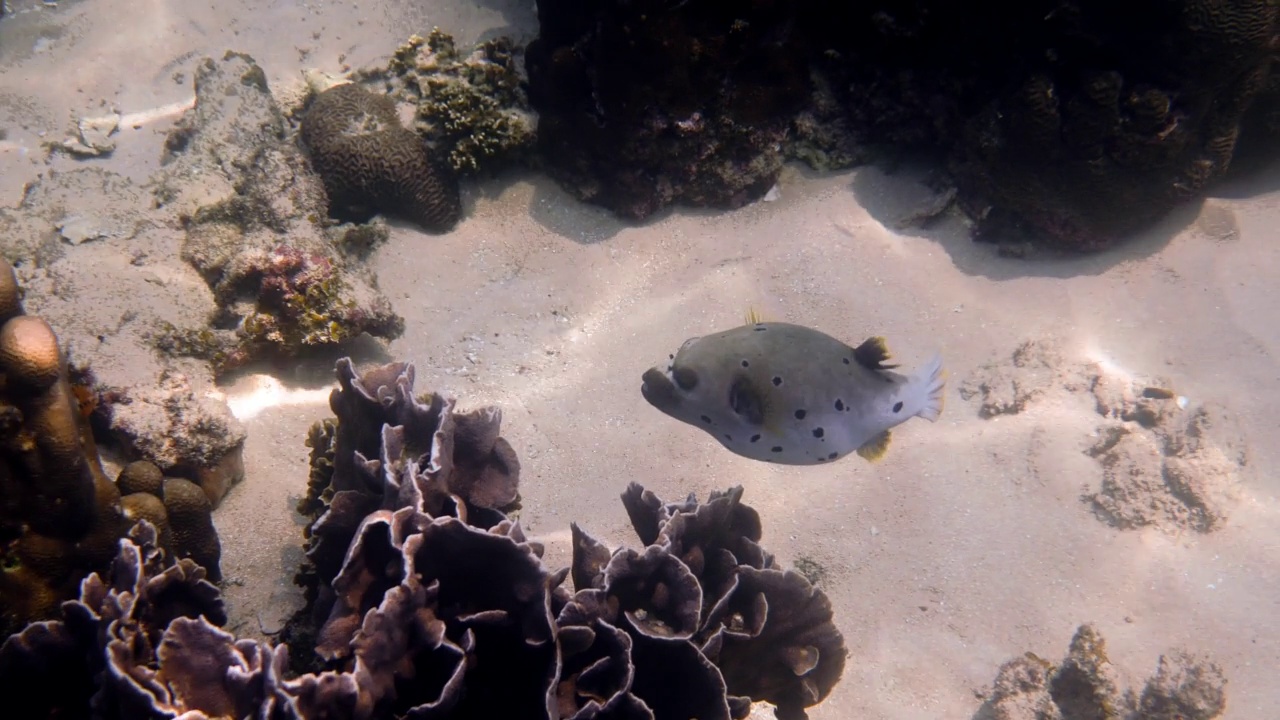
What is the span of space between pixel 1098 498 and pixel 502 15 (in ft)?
27.6

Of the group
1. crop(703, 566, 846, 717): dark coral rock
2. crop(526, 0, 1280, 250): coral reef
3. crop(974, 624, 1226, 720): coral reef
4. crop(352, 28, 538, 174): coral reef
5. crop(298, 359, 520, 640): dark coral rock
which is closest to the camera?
crop(298, 359, 520, 640): dark coral rock

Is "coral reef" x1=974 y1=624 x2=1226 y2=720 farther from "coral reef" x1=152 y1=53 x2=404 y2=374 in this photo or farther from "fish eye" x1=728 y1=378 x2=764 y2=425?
"coral reef" x1=152 y1=53 x2=404 y2=374

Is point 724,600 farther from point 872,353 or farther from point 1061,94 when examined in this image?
point 1061,94

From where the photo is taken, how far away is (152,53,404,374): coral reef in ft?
17.3

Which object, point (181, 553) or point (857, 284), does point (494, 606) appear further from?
point (857, 284)

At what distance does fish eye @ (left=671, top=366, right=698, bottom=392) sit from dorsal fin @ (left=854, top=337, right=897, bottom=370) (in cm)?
82

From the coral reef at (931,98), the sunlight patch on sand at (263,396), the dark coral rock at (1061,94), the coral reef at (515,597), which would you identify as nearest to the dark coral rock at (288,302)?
the sunlight patch on sand at (263,396)

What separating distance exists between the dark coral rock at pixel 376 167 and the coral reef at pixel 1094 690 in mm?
6096

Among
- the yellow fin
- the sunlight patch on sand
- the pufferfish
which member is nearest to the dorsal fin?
the pufferfish

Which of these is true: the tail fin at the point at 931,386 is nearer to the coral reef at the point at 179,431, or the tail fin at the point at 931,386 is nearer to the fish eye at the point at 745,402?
the fish eye at the point at 745,402

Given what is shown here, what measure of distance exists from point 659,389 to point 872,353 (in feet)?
3.41

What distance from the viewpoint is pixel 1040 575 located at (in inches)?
187

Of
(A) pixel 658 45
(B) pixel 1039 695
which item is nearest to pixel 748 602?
(B) pixel 1039 695

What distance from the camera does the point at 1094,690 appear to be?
4098 mm
